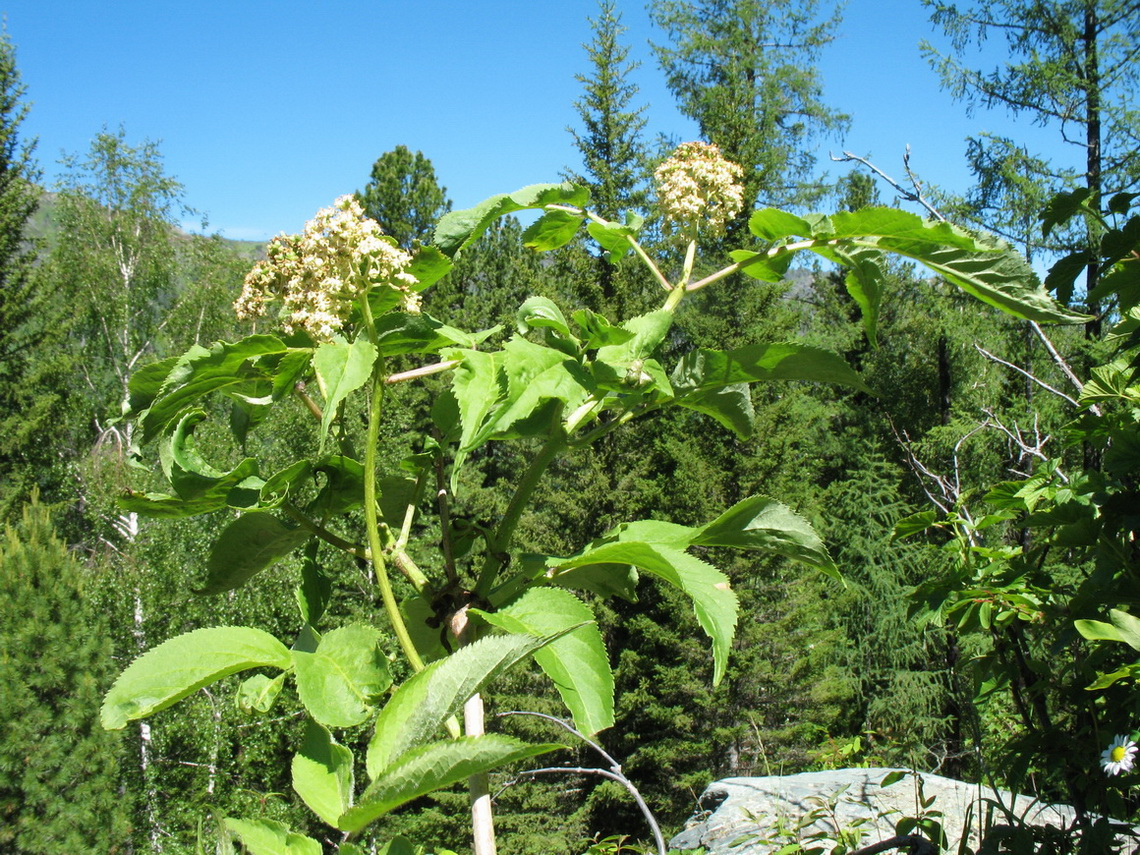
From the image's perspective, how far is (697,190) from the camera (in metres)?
0.95

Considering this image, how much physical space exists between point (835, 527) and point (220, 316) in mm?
15973

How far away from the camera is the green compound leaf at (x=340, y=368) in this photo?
576mm

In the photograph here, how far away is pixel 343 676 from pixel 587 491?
43.1 ft

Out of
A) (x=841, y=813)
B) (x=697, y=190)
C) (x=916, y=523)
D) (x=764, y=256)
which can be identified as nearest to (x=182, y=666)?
(x=764, y=256)

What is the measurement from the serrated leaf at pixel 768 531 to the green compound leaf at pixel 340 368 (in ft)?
0.99

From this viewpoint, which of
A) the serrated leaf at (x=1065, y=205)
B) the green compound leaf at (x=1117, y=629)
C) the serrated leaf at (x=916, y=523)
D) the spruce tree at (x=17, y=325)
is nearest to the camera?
the green compound leaf at (x=1117, y=629)

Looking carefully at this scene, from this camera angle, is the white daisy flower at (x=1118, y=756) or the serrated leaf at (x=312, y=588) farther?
the white daisy flower at (x=1118, y=756)

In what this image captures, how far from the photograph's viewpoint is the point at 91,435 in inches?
991

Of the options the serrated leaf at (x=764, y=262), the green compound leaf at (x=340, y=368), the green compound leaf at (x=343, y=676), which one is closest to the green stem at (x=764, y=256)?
the serrated leaf at (x=764, y=262)

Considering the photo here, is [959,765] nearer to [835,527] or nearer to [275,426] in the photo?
[835,527]

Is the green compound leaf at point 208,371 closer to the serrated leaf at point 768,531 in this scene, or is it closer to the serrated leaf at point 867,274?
the serrated leaf at point 768,531

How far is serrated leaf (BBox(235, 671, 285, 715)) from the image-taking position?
0.63 m

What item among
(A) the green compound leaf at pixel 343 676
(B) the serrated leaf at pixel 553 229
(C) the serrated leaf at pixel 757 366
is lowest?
(A) the green compound leaf at pixel 343 676

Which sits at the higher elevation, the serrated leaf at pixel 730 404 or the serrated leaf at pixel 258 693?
the serrated leaf at pixel 730 404
